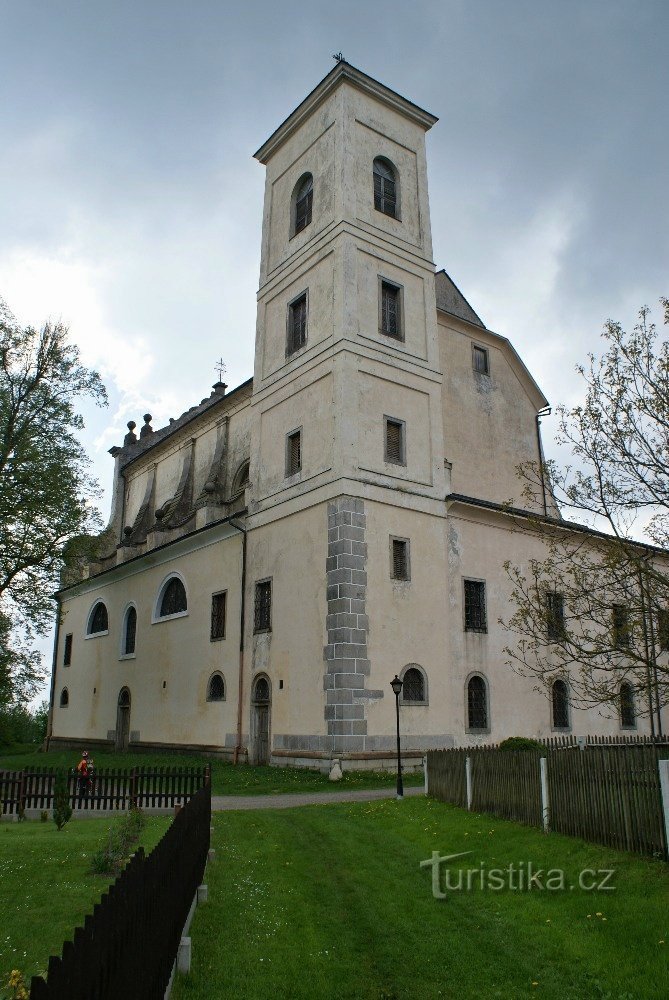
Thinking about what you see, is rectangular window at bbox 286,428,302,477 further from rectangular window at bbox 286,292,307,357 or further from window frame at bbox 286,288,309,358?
rectangular window at bbox 286,292,307,357

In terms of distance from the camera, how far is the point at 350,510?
22.1 meters

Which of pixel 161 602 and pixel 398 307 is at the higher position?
pixel 398 307

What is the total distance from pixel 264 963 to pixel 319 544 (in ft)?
53.0

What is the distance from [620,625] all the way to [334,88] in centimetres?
2272

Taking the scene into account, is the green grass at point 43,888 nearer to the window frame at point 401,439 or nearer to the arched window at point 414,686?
the arched window at point 414,686

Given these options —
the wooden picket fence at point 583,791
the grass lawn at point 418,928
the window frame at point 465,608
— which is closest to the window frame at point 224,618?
the window frame at point 465,608

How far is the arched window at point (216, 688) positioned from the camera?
85.8ft

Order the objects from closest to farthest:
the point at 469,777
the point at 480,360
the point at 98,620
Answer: the point at 469,777, the point at 480,360, the point at 98,620

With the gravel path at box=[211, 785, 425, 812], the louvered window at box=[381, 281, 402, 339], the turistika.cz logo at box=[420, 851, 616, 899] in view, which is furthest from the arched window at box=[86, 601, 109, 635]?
the turistika.cz logo at box=[420, 851, 616, 899]

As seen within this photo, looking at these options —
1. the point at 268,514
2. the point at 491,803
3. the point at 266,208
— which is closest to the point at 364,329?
the point at 268,514

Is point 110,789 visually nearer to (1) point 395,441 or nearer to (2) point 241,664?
(2) point 241,664

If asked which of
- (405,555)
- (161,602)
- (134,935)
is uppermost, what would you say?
(405,555)

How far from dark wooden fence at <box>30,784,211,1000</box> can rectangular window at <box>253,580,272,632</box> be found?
1693cm

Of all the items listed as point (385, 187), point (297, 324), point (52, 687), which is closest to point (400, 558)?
point (297, 324)
